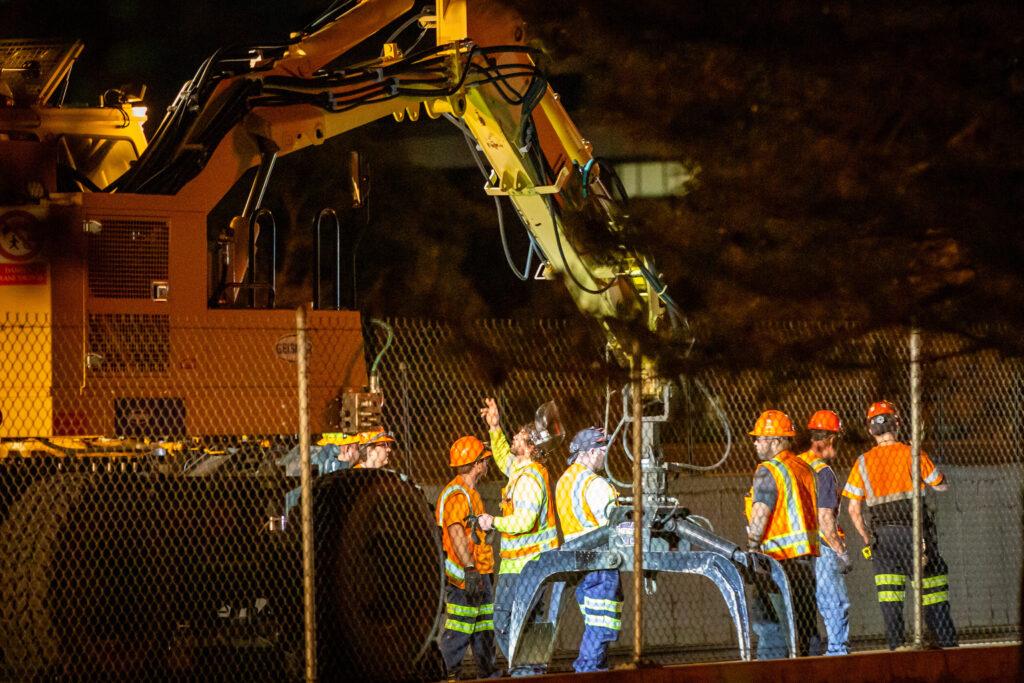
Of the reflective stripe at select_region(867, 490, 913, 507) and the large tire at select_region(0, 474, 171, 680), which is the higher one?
the reflective stripe at select_region(867, 490, 913, 507)

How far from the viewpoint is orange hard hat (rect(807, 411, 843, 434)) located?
11.7m

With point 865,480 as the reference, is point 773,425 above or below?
above

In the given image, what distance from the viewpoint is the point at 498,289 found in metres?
27.0

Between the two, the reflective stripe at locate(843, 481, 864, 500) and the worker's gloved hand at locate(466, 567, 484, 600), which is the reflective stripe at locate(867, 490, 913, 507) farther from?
the worker's gloved hand at locate(466, 567, 484, 600)

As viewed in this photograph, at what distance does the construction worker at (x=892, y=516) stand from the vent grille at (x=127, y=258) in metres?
5.12

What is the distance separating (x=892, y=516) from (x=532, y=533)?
8.45 ft

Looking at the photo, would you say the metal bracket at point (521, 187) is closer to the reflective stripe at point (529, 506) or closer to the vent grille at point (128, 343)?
the reflective stripe at point (529, 506)

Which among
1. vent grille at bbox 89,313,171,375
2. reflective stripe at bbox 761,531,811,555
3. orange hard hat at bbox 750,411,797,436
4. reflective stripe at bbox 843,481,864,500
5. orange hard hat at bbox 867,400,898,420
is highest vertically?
vent grille at bbox 89,313,171,375

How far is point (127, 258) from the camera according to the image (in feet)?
31.4

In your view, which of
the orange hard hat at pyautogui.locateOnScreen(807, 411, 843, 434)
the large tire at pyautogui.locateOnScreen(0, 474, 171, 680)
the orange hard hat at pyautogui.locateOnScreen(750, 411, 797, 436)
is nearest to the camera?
the large tire at pyautogui.locateOnScreen(0, 474, 171, 680)

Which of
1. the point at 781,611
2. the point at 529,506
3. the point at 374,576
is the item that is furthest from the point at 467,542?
the point at 781,611

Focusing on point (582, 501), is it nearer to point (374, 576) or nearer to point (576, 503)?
point (576, 503)

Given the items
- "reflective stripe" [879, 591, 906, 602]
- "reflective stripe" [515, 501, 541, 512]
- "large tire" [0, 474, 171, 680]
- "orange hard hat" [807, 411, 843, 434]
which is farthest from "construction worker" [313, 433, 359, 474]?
"reflective stripe" [879, 591, 906, 602]

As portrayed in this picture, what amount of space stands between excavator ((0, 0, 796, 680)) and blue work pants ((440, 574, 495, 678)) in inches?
13.3
